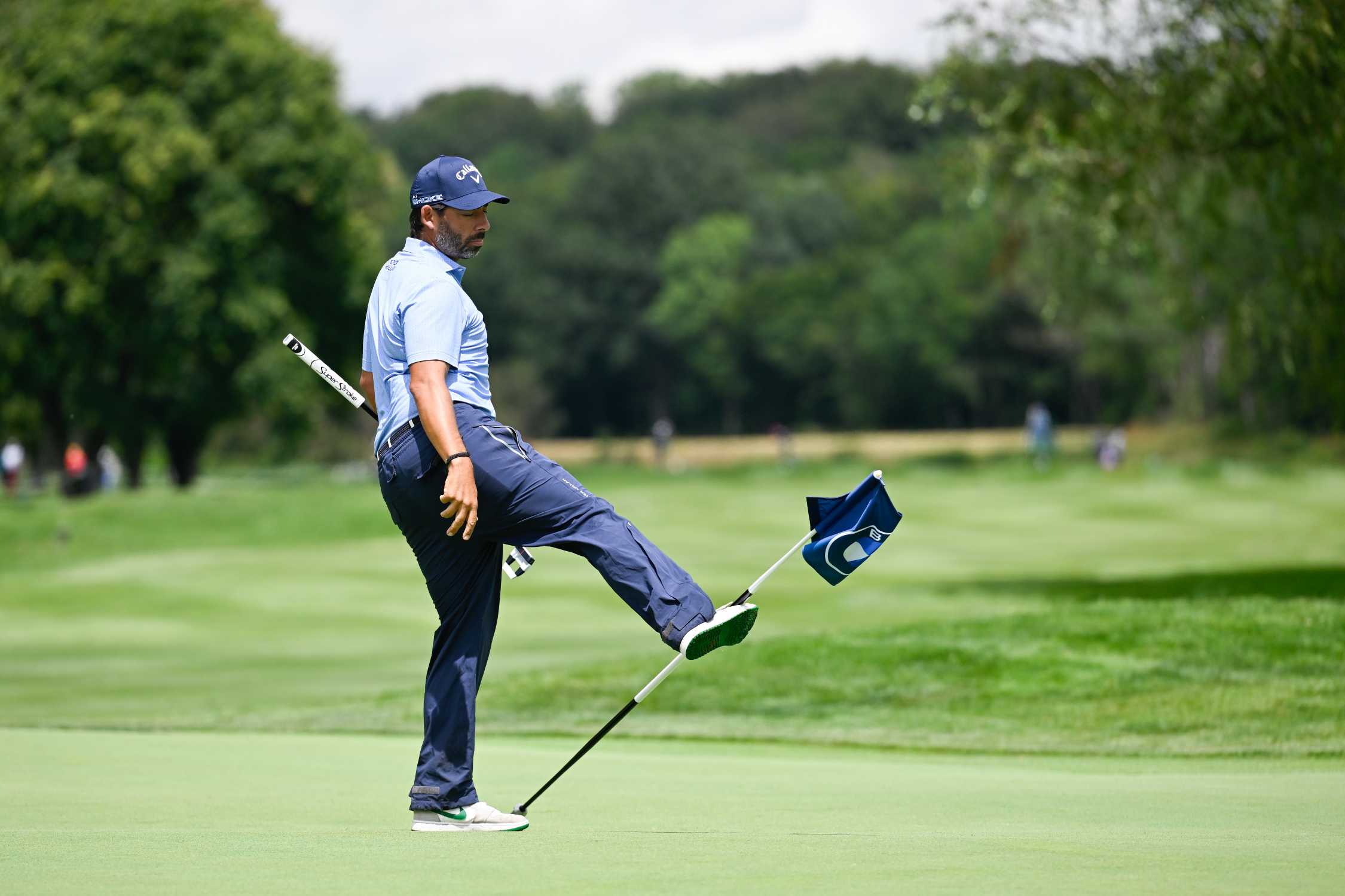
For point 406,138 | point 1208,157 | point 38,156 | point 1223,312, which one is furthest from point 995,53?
point 406,138

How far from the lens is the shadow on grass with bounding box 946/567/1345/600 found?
58.2 feet

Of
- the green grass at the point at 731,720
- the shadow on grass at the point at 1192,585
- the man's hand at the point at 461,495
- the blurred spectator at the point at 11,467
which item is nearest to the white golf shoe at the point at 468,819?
the green grass at the point at 731,720

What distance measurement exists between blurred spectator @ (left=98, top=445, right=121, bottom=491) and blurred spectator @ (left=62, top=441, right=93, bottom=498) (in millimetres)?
5139

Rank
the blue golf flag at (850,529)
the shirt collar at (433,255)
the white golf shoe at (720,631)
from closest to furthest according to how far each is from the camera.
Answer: the white golf shoe at (720,631), the shirt collar at (433,255), the blue golf flag at (850,529)

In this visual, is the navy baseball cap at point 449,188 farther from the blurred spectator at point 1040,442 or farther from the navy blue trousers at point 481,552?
the blurred spectator at point 1040,442

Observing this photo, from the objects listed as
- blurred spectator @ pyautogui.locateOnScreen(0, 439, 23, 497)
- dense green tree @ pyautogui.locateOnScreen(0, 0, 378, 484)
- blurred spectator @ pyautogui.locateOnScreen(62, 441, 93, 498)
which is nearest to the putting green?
blurred spectator @ pyautogui.locateOnScreen(62, 441, 93, 498)

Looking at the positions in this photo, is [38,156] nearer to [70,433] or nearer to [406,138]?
[70,433]

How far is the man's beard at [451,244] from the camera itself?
5.37 metres

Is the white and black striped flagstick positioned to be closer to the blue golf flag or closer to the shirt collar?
the shirt collar

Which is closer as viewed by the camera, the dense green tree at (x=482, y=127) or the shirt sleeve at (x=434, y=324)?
the shirt sleeve at (x=434, y=324)

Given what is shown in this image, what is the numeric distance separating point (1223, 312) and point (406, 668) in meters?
9.79

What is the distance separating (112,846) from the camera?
15.2 feet

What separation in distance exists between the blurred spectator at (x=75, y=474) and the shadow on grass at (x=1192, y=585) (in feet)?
82.1

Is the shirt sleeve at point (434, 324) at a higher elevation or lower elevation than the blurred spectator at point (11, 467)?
higher
